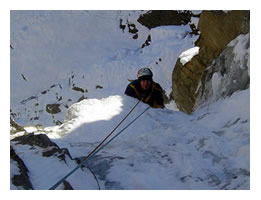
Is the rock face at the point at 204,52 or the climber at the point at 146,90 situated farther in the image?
the rock face at the point at 204,52

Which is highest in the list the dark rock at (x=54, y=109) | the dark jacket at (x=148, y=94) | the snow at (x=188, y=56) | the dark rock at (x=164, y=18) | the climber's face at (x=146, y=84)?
the dark rock at (x=164, y=18)

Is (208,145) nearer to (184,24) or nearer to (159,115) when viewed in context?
(159,115)

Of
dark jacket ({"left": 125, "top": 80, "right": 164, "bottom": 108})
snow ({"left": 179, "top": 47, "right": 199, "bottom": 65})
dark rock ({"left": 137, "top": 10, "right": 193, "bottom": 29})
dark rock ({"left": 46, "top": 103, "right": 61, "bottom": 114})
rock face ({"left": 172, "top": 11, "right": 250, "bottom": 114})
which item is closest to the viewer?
dark jacket ({"left": 125, "top": 80, "right": 164, "bottom": 108})

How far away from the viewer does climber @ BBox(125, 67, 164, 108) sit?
5805 millimetres

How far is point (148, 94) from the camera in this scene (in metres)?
5.81

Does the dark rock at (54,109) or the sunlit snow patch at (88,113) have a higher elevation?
the sunlit snow patch at (88,113)

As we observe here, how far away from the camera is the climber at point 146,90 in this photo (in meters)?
5.80

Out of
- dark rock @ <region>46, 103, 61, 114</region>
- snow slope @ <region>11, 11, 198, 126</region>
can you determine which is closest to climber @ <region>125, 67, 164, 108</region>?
snow slope @ <region>11, 11, 198, 126</region>

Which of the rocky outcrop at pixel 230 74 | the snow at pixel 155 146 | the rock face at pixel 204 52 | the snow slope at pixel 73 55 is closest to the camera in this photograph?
the snow at pixel 155 146

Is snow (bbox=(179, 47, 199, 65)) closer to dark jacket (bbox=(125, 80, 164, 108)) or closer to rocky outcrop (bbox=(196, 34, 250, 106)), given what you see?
rocky outcrop (bbox=(196, 34, 250, 106))

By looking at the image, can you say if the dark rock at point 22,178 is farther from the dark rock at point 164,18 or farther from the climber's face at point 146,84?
the dark rock at point 164,18

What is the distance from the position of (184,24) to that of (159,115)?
44.7 ft

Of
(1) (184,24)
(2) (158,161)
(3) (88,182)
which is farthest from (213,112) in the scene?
(1) (184,24)

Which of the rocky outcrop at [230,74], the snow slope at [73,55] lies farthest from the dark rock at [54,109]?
the rocky outcrop at [230,74]
